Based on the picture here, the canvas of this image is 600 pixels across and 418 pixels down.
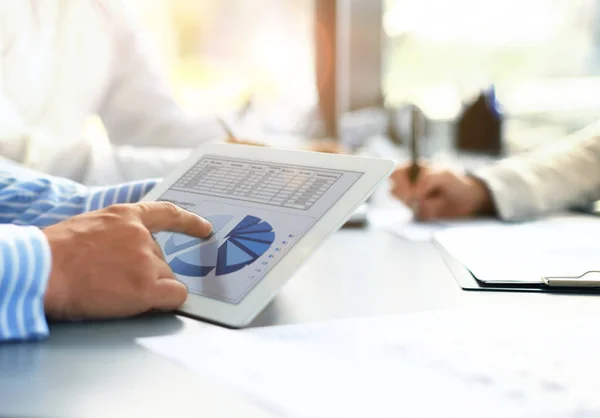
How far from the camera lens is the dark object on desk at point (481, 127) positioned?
190 centimetres

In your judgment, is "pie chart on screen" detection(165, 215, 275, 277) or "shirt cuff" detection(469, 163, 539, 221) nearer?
"pie chart on screen" detection(165, 215, 275, 277)

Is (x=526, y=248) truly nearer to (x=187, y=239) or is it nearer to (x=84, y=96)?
(x=187, y=239)

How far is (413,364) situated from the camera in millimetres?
393

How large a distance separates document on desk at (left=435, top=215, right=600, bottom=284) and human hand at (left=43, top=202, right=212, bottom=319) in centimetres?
28

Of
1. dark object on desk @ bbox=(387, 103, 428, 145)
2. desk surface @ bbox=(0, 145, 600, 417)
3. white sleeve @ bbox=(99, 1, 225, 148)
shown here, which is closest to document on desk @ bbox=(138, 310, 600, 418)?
desk surface @ bbox=(0, 145, 600, 417)

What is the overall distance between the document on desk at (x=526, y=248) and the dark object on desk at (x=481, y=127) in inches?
39.0

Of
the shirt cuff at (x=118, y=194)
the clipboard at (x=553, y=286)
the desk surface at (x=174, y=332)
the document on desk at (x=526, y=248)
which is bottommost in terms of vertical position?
the document on desk at (x=526, y=248)

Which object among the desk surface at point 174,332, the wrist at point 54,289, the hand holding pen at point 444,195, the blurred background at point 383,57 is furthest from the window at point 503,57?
the wrist at point 54,289

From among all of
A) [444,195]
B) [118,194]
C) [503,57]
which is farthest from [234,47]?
[118,194]

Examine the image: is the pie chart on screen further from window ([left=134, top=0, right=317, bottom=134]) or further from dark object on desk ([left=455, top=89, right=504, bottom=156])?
window ([left=134, top=0, right=317, bottom=134])

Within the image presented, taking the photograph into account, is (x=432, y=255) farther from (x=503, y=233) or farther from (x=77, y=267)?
(x=77, y=267)

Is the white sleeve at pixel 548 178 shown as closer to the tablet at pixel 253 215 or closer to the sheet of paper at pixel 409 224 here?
the sheet of paper at pixel 409 224

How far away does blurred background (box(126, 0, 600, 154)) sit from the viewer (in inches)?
92.2

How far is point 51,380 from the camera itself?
37 cm
